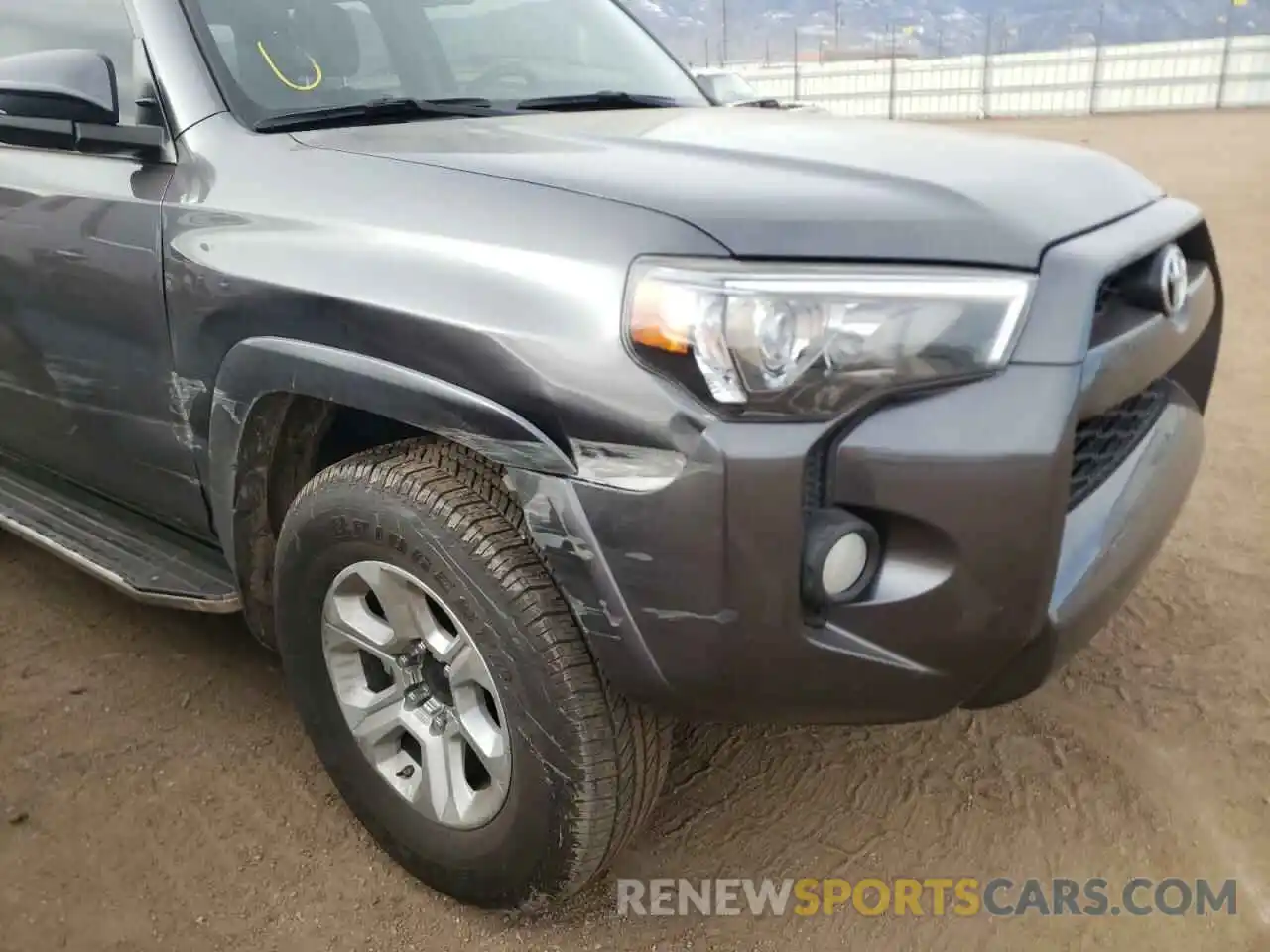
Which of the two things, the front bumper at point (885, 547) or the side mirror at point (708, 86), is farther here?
the side mirror at point (708, 86)

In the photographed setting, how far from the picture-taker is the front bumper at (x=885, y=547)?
1.44m

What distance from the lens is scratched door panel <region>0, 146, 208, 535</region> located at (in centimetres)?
215

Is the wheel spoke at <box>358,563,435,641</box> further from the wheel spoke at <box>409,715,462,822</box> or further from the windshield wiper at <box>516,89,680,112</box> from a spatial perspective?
the windshield wiper at <box>516,89,680,112</box>

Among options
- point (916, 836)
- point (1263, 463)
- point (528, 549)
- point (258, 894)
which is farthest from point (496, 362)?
point (1263, 463)

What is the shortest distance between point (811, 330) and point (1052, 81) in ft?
96.2

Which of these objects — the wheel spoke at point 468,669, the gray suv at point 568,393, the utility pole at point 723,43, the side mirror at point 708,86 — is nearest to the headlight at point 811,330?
the gray suv at point 568,393

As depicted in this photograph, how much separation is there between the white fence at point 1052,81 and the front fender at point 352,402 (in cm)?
2601

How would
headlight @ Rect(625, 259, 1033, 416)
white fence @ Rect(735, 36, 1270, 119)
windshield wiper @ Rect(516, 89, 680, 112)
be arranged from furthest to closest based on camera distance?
white fence @ Rect(735, 36, 1270, 119), windshield wiper @ Rect(516, 89, 680, 112), headlight @ Rect(625, 259, 1033, 416)

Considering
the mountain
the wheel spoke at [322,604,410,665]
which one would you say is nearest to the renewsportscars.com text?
the wheel spoke at [322,604,410,665]

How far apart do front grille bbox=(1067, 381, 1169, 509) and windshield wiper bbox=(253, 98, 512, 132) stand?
147 centimetres

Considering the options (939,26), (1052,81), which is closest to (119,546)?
(1052,81)

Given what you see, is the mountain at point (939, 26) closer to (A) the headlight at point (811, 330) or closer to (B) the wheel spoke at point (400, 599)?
(B) the wheel spoke at point (400, 599)

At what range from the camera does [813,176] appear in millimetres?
1681

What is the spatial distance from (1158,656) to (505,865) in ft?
6.10
